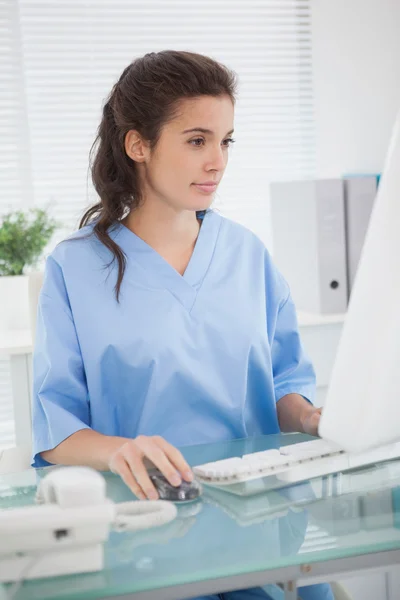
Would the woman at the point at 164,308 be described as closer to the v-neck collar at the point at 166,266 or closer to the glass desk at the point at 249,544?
the v-neck collar at the point at 166,266

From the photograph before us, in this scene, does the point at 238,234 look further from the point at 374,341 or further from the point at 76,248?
the point at 374,341

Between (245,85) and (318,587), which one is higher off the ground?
(245,85)

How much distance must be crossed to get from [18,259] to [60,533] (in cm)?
207

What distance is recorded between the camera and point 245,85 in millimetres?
3283

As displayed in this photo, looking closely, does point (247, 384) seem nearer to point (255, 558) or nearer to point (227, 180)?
point (255, 558)

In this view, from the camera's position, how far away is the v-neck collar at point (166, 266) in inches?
55.4

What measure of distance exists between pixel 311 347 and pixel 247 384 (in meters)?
1.04

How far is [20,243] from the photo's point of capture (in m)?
2.71

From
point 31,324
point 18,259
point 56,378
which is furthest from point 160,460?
point 18,259

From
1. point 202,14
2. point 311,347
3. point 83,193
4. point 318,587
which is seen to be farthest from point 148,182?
point 202,14

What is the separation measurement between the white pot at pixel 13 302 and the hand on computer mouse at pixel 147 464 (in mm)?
1656

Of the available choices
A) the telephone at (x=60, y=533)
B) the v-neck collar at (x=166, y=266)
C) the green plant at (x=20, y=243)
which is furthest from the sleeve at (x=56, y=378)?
the green plant at (x=20, y=243)

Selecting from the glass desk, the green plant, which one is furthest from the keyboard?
the green plant

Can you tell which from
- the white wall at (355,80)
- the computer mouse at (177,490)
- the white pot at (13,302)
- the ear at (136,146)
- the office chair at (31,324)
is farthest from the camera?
the white wall at (355,80)
